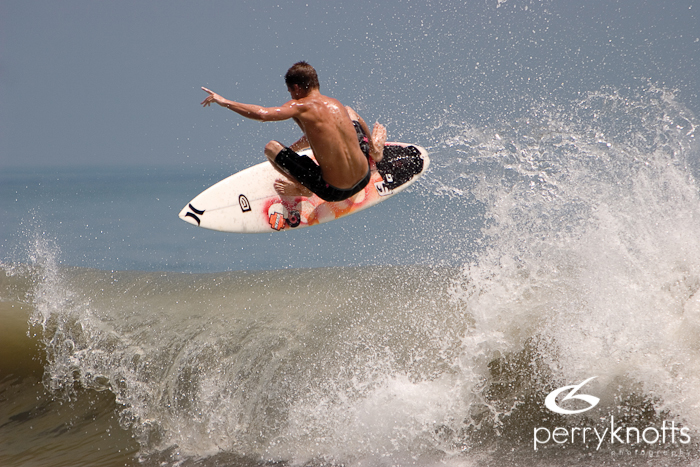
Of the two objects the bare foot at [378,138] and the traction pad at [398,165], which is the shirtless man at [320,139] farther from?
the traction pad at [398,165]

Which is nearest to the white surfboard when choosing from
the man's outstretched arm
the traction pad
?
the traction pad

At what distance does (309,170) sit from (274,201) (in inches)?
29.4

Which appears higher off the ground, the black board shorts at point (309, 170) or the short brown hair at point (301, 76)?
the short brown hair at point (301, 76)

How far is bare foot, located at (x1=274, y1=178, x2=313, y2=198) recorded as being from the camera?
412 cm

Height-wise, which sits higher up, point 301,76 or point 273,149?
point 301,76

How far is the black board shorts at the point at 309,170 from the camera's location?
3592 millimetres

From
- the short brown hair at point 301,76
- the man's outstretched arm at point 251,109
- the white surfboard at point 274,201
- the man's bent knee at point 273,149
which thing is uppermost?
the short brown hair at point 301,76

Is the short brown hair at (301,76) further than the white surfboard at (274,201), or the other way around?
the white surfboard at (274,201)

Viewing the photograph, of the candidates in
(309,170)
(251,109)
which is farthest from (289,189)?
(251,109)

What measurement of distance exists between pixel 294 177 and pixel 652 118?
2.89 m

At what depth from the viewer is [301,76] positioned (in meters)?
3.13

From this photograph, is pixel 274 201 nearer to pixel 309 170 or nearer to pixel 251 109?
pixel 309 170

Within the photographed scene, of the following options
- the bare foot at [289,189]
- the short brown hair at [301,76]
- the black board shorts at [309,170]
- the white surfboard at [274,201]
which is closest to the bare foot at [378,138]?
the white surfboard at [274,201]

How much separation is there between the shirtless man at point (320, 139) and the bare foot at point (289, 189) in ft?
0.05
